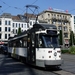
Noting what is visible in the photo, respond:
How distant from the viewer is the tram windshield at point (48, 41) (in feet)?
45.7

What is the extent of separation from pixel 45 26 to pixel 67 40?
284 ft

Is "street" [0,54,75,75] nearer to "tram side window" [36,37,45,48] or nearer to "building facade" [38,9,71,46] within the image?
"tram side window" [36,37,45,48]

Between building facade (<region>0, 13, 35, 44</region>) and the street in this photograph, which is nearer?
the street

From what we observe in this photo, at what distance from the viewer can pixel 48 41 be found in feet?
45.9

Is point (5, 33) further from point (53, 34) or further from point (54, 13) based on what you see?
point (53, 34)

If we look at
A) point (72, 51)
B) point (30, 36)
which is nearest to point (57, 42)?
point (30, 36)

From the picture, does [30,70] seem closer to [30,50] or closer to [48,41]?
[30,50]

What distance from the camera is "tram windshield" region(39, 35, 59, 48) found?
1392 cm

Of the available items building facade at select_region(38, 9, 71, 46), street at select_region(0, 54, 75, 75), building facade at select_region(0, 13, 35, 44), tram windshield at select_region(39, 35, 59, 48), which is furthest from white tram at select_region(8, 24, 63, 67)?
building facade at select_region(38, 9, 71, 46)

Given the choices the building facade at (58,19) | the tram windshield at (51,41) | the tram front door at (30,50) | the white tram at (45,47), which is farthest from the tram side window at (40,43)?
the building facade at (58,19)

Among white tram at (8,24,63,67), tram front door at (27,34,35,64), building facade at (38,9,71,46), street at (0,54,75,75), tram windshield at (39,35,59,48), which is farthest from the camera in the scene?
building facade at (38,9,71,46)

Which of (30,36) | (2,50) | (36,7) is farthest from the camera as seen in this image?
(2,50)

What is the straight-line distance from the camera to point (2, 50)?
46000 mm

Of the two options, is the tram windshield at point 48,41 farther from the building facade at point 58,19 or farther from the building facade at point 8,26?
the building facade at point 58,19
